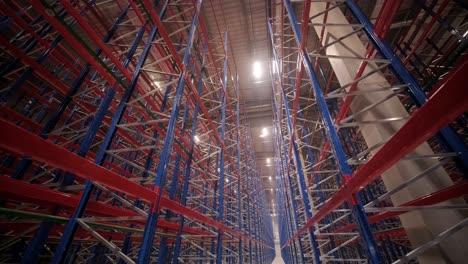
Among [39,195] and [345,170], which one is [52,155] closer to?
[39,195]

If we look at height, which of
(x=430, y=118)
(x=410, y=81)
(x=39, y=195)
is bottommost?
(x=39, y=195)

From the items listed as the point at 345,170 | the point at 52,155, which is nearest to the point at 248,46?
the point at 345,170

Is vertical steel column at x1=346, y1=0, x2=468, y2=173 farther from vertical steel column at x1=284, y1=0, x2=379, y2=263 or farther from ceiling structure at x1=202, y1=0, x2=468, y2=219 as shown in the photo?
ceiling structure at x1=202, y1=0, x2=468, y2=219

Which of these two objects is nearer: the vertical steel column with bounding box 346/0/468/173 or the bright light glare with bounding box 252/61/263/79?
the vertical steel column with bounding box 346/0/468/173

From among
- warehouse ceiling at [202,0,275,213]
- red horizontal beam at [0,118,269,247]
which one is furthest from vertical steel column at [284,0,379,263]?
warehouse ceiling at [202,0,275,213]

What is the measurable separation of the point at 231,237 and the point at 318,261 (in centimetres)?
446

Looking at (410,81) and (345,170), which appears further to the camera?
(410,81)

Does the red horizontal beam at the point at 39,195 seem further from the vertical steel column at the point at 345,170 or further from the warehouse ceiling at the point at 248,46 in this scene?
the warehouse ceiling at the point at 248,46

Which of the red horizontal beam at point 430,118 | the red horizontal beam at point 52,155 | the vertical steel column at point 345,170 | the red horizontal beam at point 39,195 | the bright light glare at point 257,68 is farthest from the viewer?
the bright light glare at point 257,68

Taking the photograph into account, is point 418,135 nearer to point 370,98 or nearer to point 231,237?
point 370,98

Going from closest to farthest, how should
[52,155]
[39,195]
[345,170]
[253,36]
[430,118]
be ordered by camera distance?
[430,118], [52,155], [39,195], [345,170], [253,36]

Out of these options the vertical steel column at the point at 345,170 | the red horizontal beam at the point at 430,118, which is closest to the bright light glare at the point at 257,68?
the vertical steel column at the point at 345,170

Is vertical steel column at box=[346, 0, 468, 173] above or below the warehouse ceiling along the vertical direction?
below

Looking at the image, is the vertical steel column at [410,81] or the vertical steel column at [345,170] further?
the vertical steel column at [410,81]
